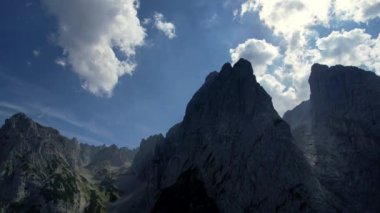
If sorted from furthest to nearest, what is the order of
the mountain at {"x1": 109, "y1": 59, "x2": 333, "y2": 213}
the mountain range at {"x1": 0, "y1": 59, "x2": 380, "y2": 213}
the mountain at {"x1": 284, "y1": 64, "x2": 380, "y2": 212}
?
the mountain at {"x1": 284, "y1": 64, "x2": 380, "y2": 212}
the mountain range at {"x1": 0, "y1": 59, "x2": 380, "y2": 213}
the mountain at {"x1": 109, "y1": 59, "x2": 333, "y2": 213}

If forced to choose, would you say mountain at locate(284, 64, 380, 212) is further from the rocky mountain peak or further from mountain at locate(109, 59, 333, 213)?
the rocky mountain peak

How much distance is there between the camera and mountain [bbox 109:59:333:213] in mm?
131500

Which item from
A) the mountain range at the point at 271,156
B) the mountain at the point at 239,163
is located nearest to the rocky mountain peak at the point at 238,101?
the mountain at the point at 239,163

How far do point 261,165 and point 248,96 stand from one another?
161ft

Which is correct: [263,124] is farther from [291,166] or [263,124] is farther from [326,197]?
[326,197]

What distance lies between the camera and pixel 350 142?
164875mm

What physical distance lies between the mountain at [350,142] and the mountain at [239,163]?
16.0 m

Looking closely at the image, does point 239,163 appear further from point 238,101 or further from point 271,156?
point 238,101

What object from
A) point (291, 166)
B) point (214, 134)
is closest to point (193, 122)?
point (214, 134)

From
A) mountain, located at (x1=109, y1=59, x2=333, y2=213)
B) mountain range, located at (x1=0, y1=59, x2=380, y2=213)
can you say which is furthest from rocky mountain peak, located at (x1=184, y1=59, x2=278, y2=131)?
mountain range, located at (x1=0, y1=59, x2=380, y2=213)

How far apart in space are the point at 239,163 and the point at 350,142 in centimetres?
4993

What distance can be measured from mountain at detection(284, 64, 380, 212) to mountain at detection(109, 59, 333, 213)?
16.0 metres

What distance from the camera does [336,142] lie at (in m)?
172

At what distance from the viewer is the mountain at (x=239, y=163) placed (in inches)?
5177
